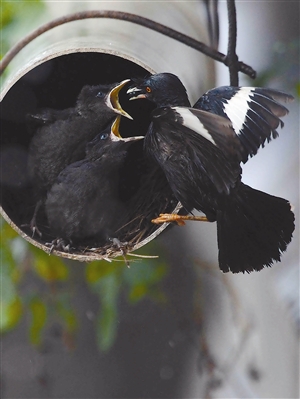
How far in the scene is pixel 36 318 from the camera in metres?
0.81

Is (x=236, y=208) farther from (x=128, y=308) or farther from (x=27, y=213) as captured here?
(x=128, y=308)

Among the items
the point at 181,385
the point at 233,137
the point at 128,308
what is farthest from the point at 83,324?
the point at 233,137

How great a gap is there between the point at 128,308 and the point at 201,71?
42cm

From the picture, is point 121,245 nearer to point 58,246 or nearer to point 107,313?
point 58,246

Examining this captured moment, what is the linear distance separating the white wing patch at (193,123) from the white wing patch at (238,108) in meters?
0.05

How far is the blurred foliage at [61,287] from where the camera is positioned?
773mm

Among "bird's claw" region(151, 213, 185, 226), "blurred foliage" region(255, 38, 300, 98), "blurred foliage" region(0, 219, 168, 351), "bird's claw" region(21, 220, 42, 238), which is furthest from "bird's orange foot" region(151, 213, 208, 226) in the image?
"blurred foliage" region(255, 38, 300, 98)

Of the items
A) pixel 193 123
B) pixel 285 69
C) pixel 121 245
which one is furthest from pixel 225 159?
pixel 285 69

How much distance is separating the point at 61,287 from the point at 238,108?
52 cm

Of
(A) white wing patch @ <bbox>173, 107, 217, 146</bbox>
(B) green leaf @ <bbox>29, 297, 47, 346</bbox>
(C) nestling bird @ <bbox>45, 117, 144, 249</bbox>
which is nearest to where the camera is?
(A) white wing patch @ <bbox>173, 107, 217, 146</bbox>

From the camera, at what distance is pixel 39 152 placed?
0.50m

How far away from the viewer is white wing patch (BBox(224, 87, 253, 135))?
0.42m

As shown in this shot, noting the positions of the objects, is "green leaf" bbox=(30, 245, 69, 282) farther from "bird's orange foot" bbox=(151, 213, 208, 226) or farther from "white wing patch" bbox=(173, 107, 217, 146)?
"white wing patch" bbox=(173, 107, 217, 146)

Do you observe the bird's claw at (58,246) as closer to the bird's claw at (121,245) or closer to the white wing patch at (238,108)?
the bird's claw at (121,245)
